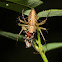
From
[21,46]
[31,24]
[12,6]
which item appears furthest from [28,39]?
[21,46]

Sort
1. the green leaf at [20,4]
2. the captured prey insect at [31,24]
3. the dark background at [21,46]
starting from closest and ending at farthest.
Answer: the green leaf at [20,4]
the captured prey insect at [31,24]
the dark background at [21,46]

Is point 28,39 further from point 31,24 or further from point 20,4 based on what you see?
point 20,4

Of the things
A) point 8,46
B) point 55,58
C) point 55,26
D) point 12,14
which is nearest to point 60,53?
point 55,58

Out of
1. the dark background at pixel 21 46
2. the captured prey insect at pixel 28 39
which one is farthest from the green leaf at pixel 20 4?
the dark background at pixel 21 46

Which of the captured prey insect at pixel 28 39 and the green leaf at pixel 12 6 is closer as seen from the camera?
the green leaf at pixel 12 6

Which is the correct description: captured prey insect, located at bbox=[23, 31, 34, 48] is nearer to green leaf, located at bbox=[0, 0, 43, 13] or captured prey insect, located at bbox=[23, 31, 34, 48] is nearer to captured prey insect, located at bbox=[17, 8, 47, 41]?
captured prey insect, located at bbox=[17, 8, 47, 41]

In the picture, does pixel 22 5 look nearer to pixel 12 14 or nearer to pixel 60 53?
pixel 12 14

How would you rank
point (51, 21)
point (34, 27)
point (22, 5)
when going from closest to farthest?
point (22, 5) → point (34, 27) → point (51, 21)

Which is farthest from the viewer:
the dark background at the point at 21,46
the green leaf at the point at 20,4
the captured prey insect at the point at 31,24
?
the dark background at the point at 21,46

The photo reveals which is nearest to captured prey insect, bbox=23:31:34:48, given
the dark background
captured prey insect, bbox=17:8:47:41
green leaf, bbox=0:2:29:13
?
captured prey insect, bbox=17:8:47:41

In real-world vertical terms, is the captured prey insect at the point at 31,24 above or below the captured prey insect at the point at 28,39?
above

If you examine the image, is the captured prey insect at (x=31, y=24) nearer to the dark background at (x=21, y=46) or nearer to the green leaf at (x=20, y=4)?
the green leaf at (x=20, y=4)
